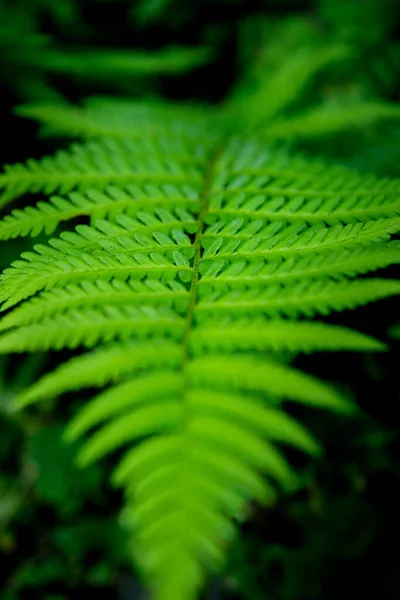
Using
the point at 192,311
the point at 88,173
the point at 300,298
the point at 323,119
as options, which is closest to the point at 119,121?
the point at 88,173

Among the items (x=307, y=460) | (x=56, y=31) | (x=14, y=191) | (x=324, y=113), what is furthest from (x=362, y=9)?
(x=307, y=460)

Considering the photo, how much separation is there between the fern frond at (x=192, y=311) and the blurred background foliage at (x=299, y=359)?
633 mm

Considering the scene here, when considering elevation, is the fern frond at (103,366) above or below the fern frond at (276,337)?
below

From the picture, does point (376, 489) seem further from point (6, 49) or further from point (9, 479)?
point (6, 49)

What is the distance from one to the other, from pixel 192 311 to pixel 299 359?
3.32 feet

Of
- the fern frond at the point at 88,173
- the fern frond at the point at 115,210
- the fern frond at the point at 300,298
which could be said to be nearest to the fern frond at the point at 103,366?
the fern frond at the point at 300,298

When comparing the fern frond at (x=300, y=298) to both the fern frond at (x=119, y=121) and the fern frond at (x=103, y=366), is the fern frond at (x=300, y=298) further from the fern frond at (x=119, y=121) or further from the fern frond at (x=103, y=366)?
the fern frond at (x=119, y=121)

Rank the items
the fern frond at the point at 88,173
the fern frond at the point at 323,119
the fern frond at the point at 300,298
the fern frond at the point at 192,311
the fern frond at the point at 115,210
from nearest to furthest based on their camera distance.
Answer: the fern frond at the point at 192,311 → the fern frond at the point at 300,298 → the fern frond at the point at 115,210 → the fern frond at the point at 88,173 → the fern frond at the point at 323,119

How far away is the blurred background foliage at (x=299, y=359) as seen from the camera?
1.96 meters

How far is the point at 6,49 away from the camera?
205cm

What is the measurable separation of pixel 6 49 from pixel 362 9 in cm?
177

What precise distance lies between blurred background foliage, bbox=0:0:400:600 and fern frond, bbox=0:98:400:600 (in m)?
0.63

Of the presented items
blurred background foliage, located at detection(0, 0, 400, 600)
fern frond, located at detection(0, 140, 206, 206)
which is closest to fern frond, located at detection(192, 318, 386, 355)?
fern frond, located at detection(0, 140, 206, 206)

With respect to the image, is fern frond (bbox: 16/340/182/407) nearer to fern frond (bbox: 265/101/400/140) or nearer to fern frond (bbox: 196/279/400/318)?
fern frond (bbox: 196/279/400/318)
